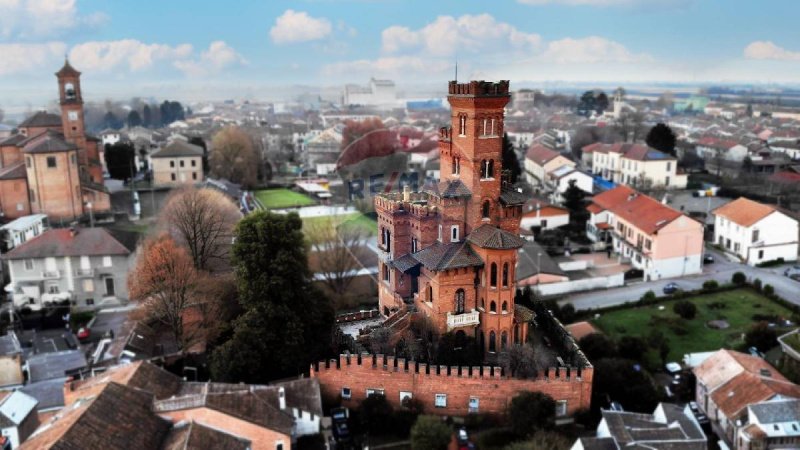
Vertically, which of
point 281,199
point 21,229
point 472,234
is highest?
point 472,234

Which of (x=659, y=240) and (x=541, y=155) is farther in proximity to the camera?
(x=541, y=155)

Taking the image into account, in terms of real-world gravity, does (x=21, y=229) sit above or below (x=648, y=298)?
above

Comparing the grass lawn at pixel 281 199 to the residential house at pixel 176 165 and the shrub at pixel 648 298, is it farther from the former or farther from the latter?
the shrub at pixel 648 298

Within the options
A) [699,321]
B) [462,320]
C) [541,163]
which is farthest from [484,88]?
[541,163]

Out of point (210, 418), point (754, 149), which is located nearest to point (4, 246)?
point (210, 418)

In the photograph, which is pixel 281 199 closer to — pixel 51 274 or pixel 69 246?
pixel 69 246

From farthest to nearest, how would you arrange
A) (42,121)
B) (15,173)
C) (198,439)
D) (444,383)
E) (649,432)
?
1. (42,121)
2. (15,173)
3. (444,383)
4. (649,432)
5. (198,439)

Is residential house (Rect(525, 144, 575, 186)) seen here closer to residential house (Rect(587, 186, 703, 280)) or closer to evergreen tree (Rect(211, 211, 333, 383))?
residential house (Rect(587, 186, 703, 280))
